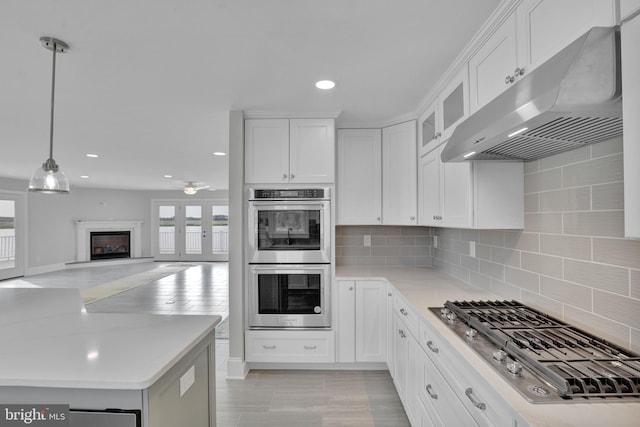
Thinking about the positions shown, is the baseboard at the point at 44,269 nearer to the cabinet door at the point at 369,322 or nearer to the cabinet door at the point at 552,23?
the cabinet door at the point at 369,322

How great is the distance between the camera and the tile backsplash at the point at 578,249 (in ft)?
4.36

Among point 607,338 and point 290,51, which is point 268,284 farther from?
point 607,338

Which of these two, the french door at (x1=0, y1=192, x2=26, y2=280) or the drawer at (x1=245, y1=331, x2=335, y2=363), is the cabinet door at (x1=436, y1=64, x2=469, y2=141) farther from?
the french door at (x1=0, y1=192, x2=26, y2=280)

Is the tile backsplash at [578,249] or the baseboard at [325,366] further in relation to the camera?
the baseboard at [325,366]

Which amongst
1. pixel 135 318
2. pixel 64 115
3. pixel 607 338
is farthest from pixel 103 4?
pixel 607 338

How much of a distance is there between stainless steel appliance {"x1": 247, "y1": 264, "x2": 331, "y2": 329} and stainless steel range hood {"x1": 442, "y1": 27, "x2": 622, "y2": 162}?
188 cm

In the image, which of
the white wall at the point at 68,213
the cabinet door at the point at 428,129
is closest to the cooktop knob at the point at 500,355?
the cabinet door at the point at 428,129

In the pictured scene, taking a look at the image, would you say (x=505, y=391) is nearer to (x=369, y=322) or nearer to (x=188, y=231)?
(x=369, y=322)

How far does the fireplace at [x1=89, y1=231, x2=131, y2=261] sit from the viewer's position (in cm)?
1052

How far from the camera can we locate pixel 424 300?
7.09 ft

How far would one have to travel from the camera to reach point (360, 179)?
3350 millimetres

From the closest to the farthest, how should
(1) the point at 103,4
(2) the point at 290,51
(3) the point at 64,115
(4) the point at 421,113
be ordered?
1. (1) the point at 103,4
2. (2) the point at 290,51
3. (4) the point at 421,113
4. (3) the point at 64,115

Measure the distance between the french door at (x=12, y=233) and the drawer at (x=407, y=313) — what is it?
946cm

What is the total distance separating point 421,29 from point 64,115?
3.23 meters
